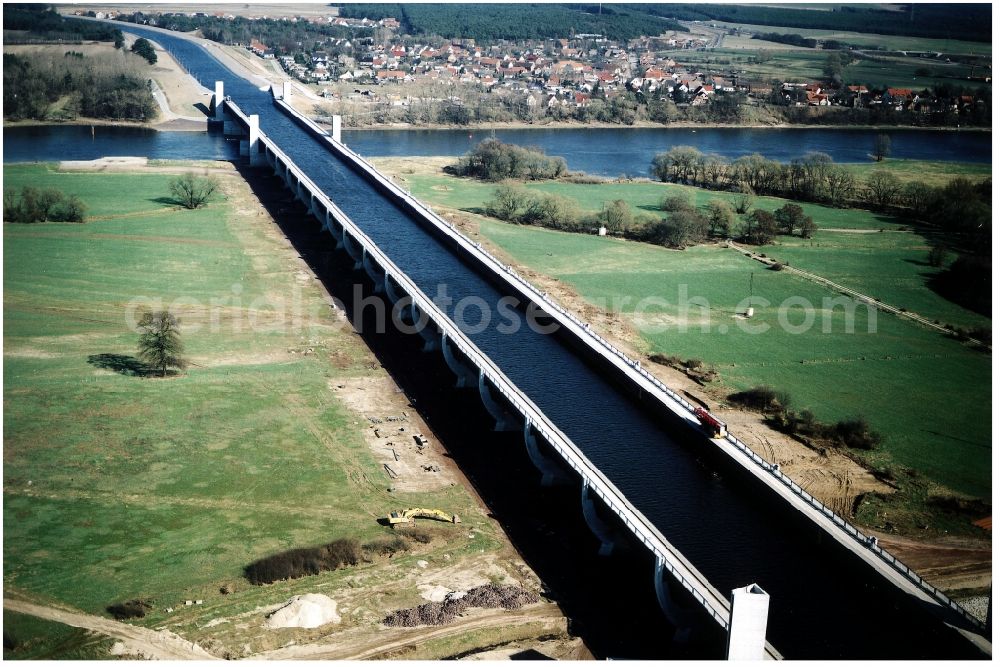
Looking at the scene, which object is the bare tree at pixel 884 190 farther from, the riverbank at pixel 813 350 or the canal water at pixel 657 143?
the canal water at pixel 657 143

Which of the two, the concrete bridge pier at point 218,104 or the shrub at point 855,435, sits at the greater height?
the concrete bridge pier at point 218,104

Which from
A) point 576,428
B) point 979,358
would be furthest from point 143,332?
point 979,358

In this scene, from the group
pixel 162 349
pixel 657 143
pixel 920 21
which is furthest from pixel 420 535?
pixel 920 21

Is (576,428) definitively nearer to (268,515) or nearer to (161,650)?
(268,515)

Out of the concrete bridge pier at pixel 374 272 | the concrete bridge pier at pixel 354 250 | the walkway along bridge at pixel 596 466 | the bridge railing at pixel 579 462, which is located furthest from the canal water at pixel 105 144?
the bridge railing at pixel 579 462

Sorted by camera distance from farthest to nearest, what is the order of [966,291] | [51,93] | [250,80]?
[250,80], [51,93], [966,291]

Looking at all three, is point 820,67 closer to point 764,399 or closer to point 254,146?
point 254,146

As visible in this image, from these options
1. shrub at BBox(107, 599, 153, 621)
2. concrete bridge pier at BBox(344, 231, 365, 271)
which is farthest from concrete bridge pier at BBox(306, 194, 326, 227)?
shrub at BBox(107, 599, 153, 621)

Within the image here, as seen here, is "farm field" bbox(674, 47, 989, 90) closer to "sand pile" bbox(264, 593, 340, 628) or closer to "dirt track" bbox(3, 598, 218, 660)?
"sand pile" bbox(264, 593, 340, 628)
